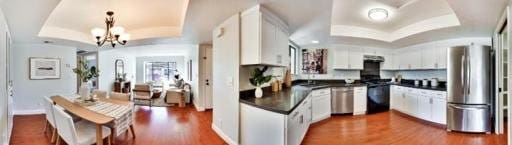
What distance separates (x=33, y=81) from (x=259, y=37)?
6353mm

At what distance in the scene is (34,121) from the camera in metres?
5.02

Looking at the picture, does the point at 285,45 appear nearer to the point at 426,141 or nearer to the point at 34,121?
the point at 426,141

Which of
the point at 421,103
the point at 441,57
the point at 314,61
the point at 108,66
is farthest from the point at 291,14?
the point at 108,66

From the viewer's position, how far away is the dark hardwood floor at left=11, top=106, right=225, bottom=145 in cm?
360

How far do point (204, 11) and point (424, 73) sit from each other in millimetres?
5771

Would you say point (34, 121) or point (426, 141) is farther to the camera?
point (34, 121)

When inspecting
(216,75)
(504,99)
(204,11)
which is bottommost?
(504,99)

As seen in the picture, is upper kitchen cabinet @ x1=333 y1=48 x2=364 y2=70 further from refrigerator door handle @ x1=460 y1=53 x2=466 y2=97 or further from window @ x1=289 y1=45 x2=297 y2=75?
refrigerator door handle @ x1=460 y1=53 x2=466 y2=97

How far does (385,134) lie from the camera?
3947 millimetres

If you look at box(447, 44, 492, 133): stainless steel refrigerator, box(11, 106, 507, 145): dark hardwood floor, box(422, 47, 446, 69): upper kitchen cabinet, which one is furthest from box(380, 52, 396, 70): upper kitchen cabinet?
box(447, 44, 492, 133): stainless steel refrigerator

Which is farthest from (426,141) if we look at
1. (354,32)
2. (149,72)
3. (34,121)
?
(149,72)

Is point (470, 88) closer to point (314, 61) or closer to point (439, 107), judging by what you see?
point (439, 107)

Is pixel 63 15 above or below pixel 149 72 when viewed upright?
above

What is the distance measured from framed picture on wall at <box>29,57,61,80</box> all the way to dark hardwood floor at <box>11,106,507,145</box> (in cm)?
116
